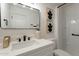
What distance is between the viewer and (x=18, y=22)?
1.43 meters

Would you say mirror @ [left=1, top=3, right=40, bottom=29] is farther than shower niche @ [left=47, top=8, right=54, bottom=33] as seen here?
No

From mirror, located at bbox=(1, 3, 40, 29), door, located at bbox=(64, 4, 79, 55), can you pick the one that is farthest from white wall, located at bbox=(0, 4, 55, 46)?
door, located at bbox=(64, 4, 79, 55)

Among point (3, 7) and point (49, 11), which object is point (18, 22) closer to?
point (3, 7)

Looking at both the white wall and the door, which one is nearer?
the white wall

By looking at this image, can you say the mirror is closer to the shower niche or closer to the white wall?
the white wall

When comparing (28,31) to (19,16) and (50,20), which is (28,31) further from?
(50,20)

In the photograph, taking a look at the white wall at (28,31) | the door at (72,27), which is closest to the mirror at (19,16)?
the white wall at (28,31)

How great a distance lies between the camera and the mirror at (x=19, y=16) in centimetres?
123

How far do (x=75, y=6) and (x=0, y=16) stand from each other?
6.58 ft

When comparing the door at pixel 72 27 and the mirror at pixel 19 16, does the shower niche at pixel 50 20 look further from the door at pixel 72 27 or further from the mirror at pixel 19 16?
the door at pixel 72 27

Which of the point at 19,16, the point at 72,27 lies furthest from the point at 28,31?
the point at 72,27

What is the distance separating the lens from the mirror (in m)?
1.23

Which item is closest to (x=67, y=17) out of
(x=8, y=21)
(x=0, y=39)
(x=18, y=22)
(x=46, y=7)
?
(x=46, y=7)

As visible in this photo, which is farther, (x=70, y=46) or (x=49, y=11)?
(x=70, y=46)
